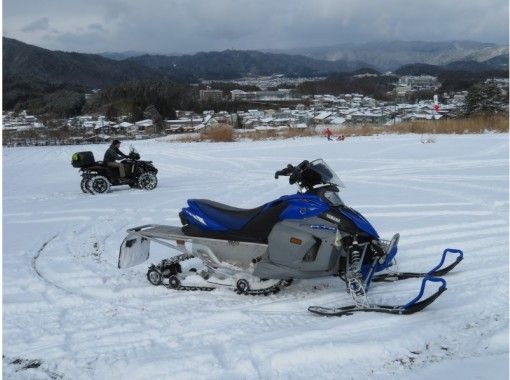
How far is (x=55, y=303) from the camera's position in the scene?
12.5 ft

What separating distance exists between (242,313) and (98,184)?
21.4 ft

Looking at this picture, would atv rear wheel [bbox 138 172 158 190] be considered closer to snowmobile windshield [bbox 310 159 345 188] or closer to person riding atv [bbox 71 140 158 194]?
person riding atv [bbox 71 140 158 194]

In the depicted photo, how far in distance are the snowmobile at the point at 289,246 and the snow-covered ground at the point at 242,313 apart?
0.40 ft

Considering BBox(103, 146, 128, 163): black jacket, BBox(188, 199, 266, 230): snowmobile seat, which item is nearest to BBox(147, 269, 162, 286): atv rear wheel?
BBox(188, 199, 266, 230): snowmobile seat

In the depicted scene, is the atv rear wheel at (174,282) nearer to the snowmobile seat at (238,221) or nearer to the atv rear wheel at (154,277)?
the atv rear wheel at (154,277)

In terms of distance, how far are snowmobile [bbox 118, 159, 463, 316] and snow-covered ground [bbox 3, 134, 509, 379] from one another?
0.40ft

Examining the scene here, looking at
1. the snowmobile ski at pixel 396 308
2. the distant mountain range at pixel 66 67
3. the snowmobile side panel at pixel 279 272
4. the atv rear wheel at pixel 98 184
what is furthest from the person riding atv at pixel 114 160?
the distant mountain range at pixel 66 67

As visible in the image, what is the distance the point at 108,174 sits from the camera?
9.49 metres

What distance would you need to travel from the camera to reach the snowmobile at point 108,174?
9305 millimetres

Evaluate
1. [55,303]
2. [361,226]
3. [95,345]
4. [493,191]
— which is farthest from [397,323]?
[493,191]

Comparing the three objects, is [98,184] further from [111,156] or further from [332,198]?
[332,198]

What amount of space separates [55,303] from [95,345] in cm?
90

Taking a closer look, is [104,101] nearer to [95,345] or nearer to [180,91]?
[180,91]

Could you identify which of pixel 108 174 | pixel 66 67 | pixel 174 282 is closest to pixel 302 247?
pixel 174 282
